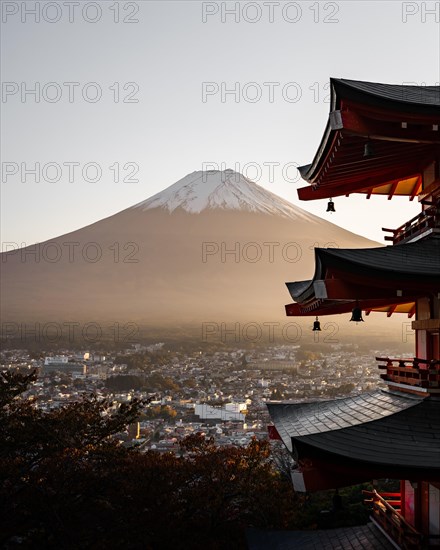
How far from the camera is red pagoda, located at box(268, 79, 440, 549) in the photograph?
252 inches

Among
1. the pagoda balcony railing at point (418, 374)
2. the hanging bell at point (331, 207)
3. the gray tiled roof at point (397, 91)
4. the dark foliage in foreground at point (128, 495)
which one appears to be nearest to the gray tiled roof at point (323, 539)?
the pagoda balcony railing at point (418, 374)

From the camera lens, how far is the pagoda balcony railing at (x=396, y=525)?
24.0 ft

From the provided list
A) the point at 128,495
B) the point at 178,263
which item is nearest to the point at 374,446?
the point at 128,495

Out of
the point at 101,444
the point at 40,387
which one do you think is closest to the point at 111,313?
the point at 40,387

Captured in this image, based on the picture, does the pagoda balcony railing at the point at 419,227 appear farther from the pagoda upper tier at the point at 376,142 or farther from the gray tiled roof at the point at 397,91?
the gray tiled roof at the point at 397,91

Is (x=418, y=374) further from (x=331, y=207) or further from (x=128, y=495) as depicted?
(x=128, y=495)

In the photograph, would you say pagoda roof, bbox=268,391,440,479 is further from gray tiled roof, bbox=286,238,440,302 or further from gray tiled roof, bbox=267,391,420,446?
gray tiled roof, bbox=286,238,440,302

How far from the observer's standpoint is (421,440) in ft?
21.5

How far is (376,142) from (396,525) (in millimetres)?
4339

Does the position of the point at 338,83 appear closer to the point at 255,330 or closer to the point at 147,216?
the point at 255,330

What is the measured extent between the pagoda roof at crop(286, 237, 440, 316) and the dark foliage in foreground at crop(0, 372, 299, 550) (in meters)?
6.74

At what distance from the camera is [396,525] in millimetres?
7840

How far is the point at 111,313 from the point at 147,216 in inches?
644

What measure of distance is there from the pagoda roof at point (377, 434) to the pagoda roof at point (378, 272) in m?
1.23
